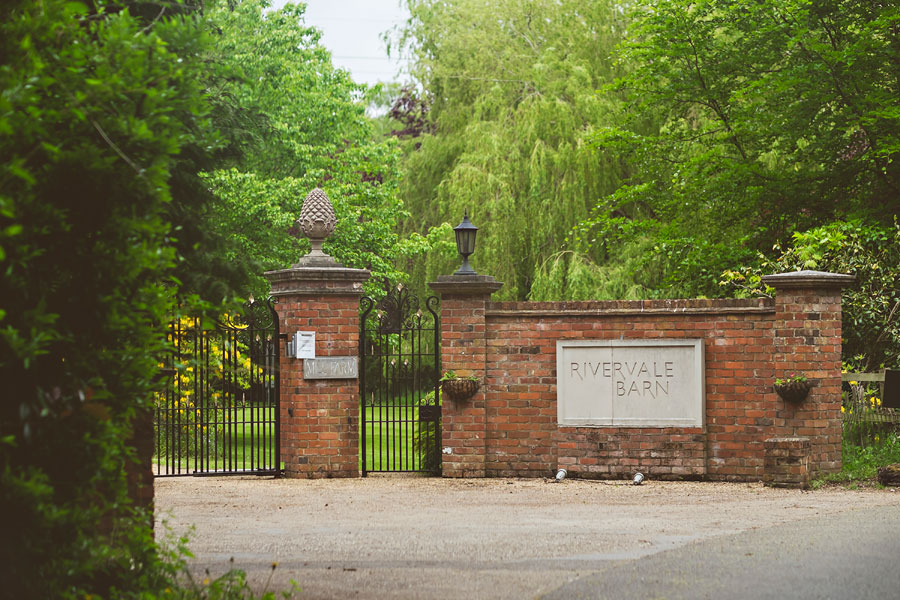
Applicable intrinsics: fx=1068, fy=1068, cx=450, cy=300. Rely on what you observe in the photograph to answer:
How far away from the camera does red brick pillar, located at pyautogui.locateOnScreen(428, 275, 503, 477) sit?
12.1m

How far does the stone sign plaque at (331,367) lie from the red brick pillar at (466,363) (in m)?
1.06

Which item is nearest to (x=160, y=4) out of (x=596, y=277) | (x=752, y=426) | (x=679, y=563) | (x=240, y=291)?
(x=240, y=291)

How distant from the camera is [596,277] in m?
19.8

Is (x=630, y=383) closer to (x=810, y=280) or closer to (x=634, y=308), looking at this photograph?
(x=634, y=308)

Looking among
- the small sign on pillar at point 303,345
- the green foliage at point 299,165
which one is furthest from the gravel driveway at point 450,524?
the green foliage at point 299,165

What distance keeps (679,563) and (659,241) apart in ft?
38.7

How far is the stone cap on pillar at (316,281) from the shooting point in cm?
1208

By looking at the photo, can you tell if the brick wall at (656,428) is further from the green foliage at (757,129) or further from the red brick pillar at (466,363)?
the green foliage at (757,129)

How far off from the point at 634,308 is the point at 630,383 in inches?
32.9

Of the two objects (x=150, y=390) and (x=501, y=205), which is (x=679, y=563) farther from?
→ (x=501, y=205)

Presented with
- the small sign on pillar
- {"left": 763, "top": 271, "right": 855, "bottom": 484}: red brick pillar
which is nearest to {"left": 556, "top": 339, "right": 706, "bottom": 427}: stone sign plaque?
{"left": 763, "top": 271, "right": 855, "bottom": 484}: red brick pillar

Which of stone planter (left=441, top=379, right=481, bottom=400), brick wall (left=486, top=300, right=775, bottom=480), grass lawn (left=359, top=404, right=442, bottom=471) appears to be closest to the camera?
brick wall (left=486, top=300, right=775, bottom=480)

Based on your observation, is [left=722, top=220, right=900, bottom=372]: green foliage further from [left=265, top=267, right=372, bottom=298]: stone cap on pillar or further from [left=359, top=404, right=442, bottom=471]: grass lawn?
[left=265, top=267, right=372, bottom=298]: stone cap on pillar

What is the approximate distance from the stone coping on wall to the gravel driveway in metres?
1.88
